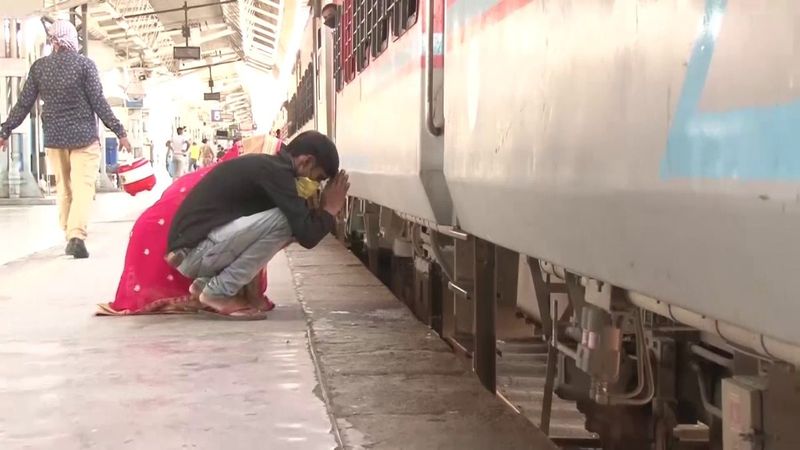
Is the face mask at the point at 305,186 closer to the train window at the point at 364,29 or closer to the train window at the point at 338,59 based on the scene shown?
the train window at the point at 364,29

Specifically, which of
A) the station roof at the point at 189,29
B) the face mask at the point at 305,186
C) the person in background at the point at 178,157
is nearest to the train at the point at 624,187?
the face mask at the point at 305,186

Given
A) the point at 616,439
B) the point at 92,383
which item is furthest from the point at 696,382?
the point at 92,383

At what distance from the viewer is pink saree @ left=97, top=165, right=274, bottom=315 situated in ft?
14.8

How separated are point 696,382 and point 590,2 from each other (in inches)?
56.9

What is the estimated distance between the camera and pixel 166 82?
119 ft

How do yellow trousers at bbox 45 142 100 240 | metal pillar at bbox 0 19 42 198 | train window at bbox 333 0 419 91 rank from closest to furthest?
train window at bbox 333 0 419 91, yellow trousers at bbox 45 142 100 240, metal pillar at bbox 0 19 42 198

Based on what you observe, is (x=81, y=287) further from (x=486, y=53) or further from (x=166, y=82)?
(x=166, y=82)

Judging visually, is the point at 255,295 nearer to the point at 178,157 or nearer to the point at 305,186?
the point at 305,186

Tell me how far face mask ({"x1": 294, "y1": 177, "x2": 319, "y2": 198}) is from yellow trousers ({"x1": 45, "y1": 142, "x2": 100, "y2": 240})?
9.21 ft

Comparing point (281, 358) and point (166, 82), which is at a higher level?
point (166, 82)

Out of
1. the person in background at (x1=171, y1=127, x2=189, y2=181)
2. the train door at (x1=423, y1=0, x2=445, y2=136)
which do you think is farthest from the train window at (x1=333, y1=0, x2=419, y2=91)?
the person in background at (x1=171, y1=127, x2=189, y2=181)

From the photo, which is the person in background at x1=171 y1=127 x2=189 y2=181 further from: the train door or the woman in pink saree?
the train door

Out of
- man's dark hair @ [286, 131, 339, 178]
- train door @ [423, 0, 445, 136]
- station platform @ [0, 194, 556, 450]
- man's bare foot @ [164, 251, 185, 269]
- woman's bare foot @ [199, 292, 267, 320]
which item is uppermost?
train door @ [423, 0, 445, 136]

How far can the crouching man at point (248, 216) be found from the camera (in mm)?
4199
